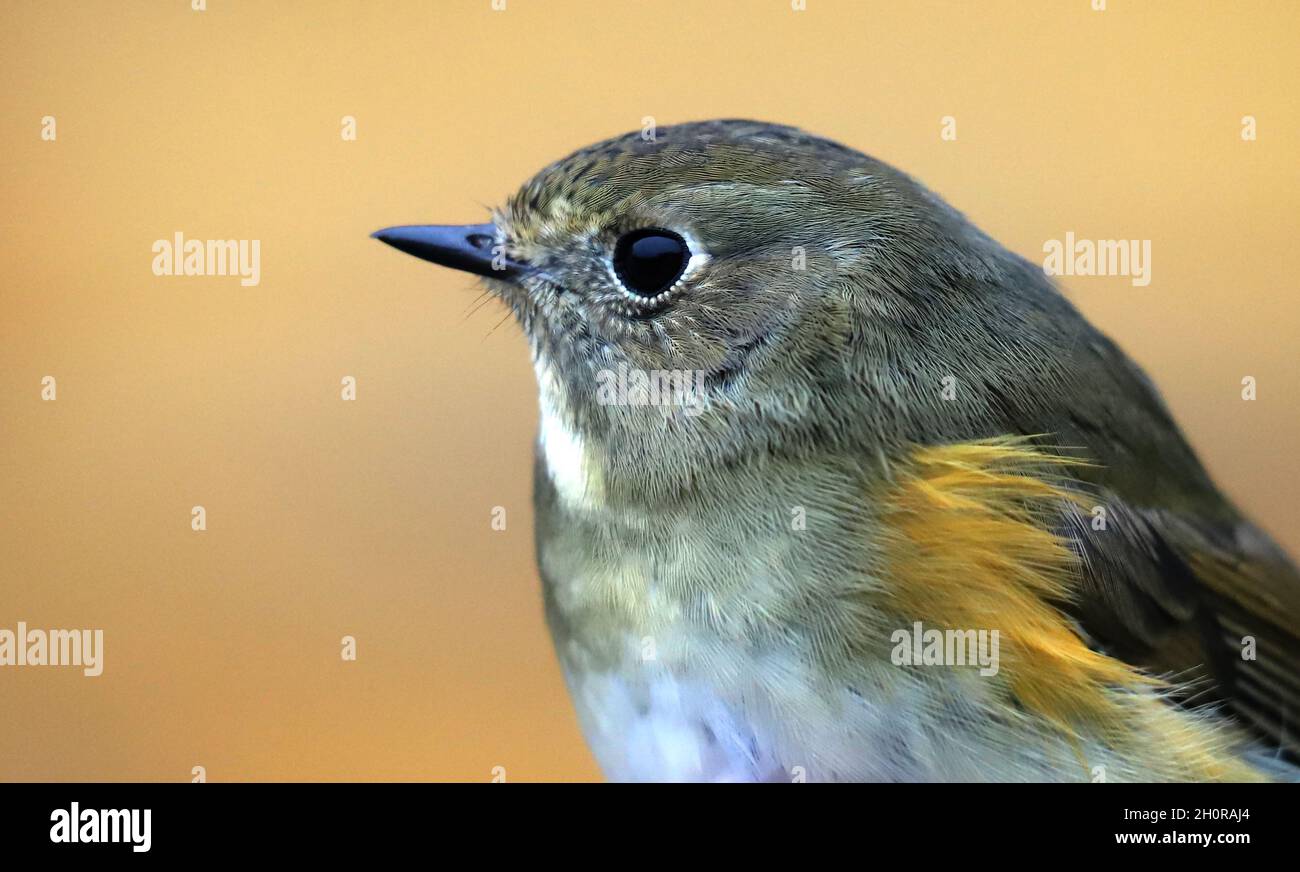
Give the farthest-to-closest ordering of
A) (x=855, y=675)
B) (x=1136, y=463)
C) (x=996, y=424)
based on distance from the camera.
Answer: (x=1136, y=463) < (x=996, y=424) < (x=855, y=675)

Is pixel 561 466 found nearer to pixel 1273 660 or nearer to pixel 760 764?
pixel 760 764

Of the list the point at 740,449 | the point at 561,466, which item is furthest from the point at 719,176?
the point at 561,466

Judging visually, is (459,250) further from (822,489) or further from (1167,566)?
(1167,566)

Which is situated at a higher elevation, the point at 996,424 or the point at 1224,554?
the point at 996,424

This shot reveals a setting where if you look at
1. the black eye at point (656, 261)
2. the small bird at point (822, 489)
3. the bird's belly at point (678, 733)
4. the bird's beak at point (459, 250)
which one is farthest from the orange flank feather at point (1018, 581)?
the bird's beak at point (459, 250)

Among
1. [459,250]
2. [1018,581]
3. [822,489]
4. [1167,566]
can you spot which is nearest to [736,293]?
[822,489]

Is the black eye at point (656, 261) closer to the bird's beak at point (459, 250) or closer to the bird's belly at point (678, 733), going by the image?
the bird's beak at point (459, 250)
